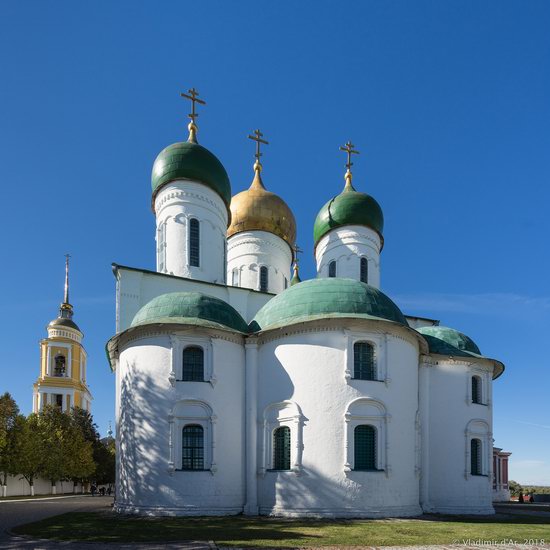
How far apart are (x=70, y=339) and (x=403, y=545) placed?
4367cm

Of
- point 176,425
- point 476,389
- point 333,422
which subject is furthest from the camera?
point 476,389

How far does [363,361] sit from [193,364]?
568 cm

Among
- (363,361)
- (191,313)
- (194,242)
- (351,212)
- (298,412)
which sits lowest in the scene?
(298,412)

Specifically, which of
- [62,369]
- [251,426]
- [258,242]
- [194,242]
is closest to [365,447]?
[251,426]

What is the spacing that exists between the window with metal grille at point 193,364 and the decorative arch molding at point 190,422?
75 cm

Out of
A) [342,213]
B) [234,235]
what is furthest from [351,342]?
[234,235]

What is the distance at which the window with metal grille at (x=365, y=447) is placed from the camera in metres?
17.2

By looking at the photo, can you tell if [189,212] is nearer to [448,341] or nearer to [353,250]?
[353,250]

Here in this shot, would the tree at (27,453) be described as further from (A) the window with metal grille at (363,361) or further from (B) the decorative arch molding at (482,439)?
(B) the decorative arch molding at (482,439)

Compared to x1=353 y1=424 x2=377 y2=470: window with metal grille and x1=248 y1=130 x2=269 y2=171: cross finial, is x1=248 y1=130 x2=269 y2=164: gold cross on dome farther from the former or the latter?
x1=353 y1=424 x2=377 y2=470: window with metal grille

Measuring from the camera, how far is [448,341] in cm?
2175

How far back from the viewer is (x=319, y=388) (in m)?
17.3

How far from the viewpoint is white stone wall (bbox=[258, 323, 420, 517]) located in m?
16.8

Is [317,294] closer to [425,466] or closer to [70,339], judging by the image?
[425,466]
